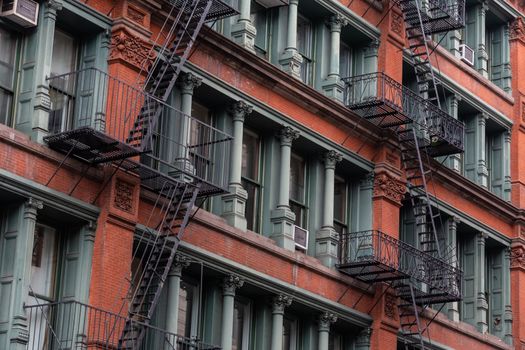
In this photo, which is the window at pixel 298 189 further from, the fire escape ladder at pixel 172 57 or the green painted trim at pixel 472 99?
the green painted trim at pixel 472 99

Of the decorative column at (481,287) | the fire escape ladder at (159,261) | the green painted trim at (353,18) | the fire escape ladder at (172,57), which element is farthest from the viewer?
the decorative column at (481,287)

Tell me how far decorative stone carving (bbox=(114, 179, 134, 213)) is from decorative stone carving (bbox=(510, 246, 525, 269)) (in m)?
18.3

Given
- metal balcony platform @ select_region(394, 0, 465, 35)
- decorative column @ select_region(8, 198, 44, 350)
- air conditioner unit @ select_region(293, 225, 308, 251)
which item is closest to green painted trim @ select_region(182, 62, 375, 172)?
air conditioner unit @ select_region(293, 225, 308, 251)

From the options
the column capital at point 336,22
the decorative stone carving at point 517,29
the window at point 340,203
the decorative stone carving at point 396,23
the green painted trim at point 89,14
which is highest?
the decorative stone carving at point 517,29

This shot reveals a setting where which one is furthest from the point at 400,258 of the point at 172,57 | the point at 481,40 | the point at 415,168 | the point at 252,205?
the point at 481,40

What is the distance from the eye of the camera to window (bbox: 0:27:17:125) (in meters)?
28.0

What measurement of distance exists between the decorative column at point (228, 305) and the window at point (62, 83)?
18.4 ft

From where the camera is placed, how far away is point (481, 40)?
45469 mm

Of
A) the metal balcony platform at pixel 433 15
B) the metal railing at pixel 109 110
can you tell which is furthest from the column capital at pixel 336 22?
the metal railing at pixel 109 110

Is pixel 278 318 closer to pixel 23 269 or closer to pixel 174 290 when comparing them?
pixel 174 290

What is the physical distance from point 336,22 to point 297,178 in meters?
4.55

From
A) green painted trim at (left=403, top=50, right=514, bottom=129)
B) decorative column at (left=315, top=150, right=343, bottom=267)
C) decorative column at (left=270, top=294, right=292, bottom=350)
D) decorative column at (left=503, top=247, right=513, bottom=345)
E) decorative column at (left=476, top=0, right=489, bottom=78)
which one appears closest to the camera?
decorative column at (left=270, top=294, right=292, bottom=350)

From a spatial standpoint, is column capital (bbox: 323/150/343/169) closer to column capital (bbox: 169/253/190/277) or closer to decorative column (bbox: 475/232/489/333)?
column capital (bbox: 169/253/190/277)

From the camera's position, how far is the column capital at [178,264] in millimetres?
30422
